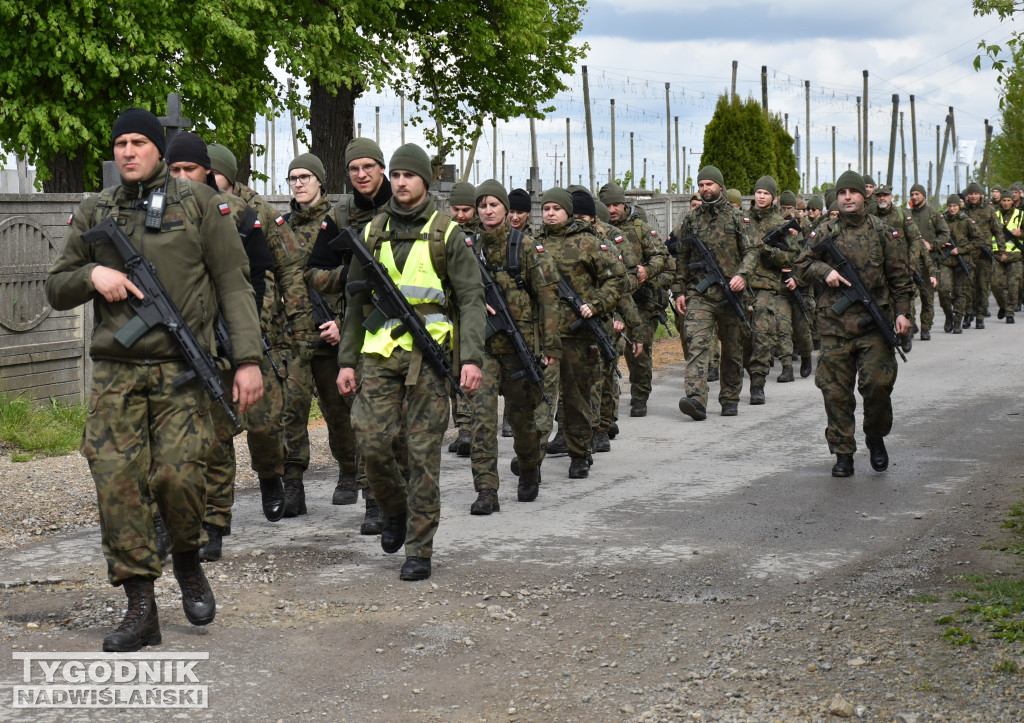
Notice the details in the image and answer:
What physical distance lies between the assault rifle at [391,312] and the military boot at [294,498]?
6.00 ft

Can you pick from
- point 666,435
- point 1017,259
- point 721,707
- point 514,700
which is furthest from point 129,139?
point 1017,259

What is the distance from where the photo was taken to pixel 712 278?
11742mm

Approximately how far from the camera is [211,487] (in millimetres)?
6723

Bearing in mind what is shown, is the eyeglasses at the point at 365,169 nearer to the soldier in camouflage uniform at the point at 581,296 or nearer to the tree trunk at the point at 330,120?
the soldier in camouflage uniform at the point at 581,296

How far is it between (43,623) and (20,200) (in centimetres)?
683

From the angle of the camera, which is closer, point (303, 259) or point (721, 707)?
point (721, 707)

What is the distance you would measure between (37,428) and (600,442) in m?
4.54

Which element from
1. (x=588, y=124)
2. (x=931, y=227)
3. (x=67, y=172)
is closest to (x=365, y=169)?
(x=67, y=172)

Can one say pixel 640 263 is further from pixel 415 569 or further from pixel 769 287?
pixel 415 569

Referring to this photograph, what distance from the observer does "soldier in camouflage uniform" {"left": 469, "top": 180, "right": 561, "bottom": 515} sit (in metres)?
7.83

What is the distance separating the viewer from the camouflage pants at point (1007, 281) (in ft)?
68.6

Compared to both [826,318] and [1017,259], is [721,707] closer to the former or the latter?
[826,318]

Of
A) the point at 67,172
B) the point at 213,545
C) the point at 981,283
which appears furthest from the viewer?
the point at 981,283

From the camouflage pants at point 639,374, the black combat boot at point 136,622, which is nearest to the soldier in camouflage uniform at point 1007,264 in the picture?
the camouflage pants at point 639,374
